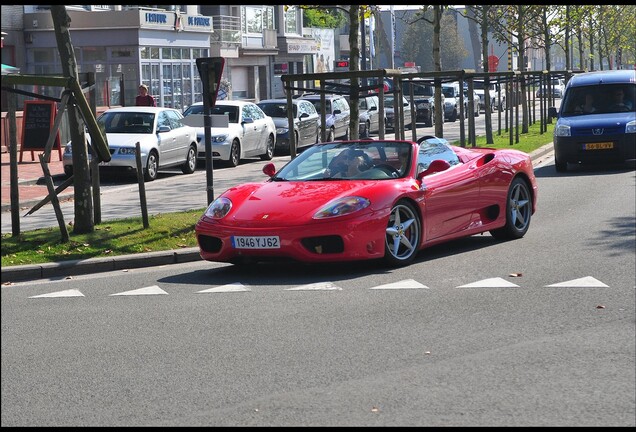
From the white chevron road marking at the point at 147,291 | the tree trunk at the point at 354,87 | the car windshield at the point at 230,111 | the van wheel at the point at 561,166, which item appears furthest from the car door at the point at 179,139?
the white chevron road marking at the point at 147,291

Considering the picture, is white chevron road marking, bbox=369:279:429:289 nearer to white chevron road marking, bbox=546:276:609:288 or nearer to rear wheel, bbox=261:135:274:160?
white chevron road marking, bbox=546:276:609:288

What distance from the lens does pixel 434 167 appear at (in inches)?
459

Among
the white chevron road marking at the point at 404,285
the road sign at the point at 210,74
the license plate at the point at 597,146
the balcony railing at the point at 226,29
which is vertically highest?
the balcony railing at the point at 226,29

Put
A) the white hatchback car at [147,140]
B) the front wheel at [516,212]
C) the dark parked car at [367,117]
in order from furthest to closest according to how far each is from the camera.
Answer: the dark parked car at [367,117] < the white hatchback car at [147,140] < the front wheel at [516,212]

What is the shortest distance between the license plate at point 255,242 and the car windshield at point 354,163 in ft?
4.28

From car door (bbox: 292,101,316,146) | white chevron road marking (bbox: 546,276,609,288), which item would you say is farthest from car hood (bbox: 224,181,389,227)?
car door (bbox: 292,101,316,146)

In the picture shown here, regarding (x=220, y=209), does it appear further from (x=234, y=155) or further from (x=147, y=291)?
(x=234, y=155)

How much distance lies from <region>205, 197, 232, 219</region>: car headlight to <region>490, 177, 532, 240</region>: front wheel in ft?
11.3

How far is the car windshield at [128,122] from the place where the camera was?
2561 cm

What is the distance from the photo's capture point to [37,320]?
874cm

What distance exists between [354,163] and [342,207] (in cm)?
116

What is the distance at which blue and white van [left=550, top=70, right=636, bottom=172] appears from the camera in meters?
22.5

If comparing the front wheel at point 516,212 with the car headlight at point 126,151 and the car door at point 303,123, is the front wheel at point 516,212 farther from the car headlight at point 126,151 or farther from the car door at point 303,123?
the car door at point 303,123

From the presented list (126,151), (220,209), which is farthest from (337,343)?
(126,151)
